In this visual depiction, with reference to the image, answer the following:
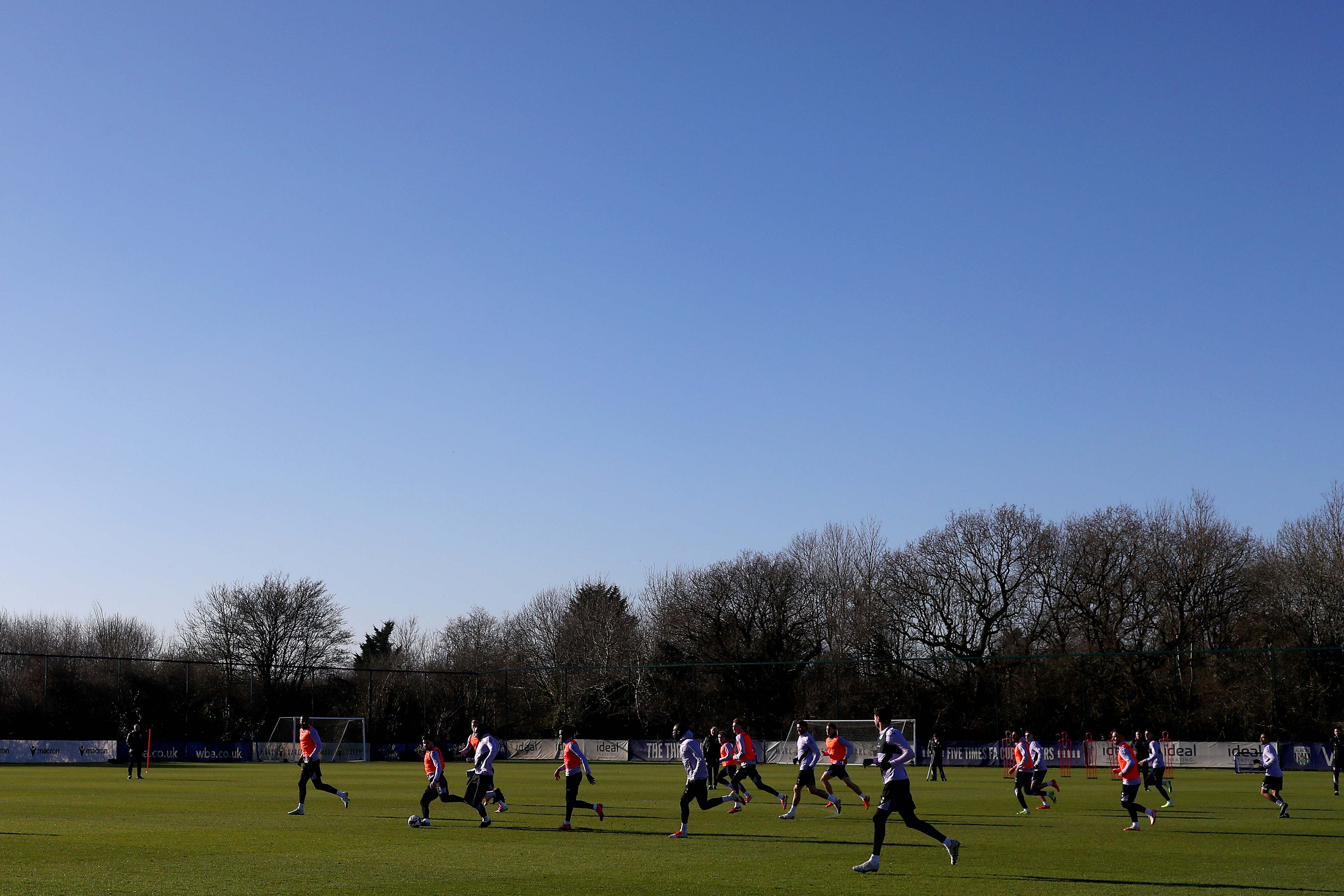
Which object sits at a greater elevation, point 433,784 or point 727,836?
point 433,784

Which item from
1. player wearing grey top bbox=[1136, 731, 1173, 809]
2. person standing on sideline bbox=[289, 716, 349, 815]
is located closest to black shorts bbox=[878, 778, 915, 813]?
person standing on sideline bbox=[289, 716, 349, 815]

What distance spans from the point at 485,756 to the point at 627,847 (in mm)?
5166

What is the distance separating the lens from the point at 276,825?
23.7 metres

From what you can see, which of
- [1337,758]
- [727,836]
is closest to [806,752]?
[727,836]

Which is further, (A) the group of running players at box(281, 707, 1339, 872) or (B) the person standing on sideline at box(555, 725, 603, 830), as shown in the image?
(B) the person standing on sideline at box(555, 725, 603, 830)

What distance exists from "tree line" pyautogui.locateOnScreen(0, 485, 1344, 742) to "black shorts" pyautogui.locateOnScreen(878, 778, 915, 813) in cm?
4717

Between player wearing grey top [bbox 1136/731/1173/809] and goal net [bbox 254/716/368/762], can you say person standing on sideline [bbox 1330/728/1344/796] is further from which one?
goal net [bbox 254/716/368/762]

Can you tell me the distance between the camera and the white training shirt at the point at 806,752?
88.7ft

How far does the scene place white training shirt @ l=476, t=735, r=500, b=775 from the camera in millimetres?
24219

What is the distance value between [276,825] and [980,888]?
46.6ft

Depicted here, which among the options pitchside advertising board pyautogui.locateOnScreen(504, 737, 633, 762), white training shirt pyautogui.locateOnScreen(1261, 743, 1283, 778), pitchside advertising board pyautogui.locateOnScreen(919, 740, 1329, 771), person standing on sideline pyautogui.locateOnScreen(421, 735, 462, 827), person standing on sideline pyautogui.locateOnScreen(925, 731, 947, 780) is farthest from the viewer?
pitchside advertising board pyautogui.locateOnScreen(504, 737, 633, 762)

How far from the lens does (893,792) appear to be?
54.5 feet

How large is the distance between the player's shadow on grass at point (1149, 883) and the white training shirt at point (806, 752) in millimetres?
10651

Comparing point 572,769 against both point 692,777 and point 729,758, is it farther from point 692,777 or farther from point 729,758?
point 729,758
